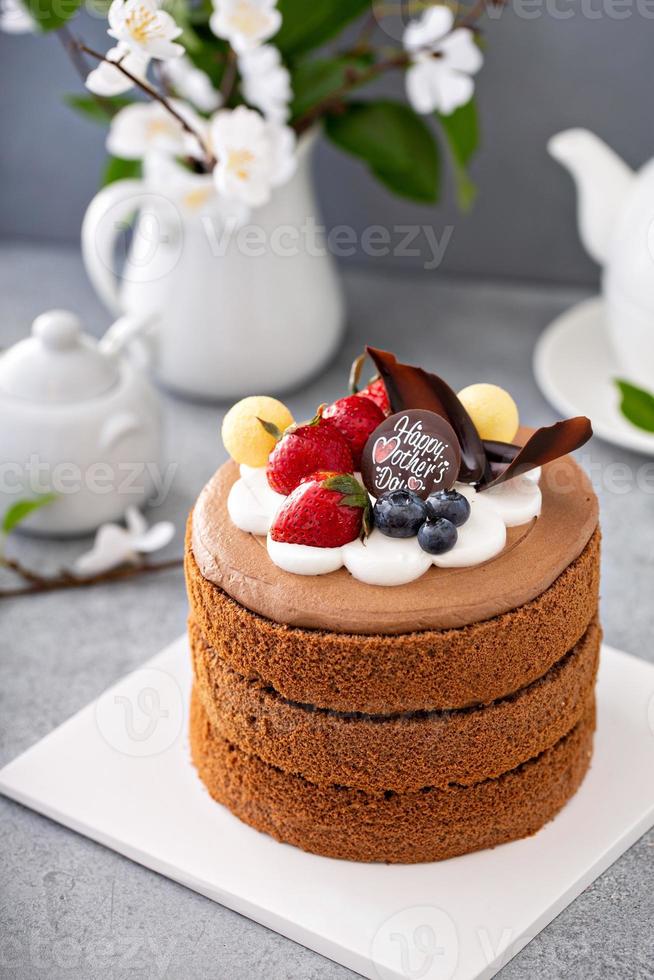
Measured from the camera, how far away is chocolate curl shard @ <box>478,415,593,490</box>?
128 centimetres

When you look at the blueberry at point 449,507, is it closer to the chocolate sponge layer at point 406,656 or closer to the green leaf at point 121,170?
the chocolate sponge layer at point 406,656

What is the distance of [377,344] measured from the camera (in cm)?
251

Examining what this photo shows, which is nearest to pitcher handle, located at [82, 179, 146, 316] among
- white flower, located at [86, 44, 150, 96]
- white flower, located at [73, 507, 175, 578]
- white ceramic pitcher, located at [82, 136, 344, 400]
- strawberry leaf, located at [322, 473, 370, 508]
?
white ceramic pitcher, located at [82, 136, 344, 400]

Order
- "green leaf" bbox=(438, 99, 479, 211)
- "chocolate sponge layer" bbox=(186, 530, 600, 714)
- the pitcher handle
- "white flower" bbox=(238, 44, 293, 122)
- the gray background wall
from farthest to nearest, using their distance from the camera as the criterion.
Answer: the gray background wall, "green leaf" bbox=(438, 99, 479, 211), the pitcher handle, "white flower" bbox=(238, 44, 293, 122), "chocolate sponge layer" bbox=(186, 530, 600, 714)

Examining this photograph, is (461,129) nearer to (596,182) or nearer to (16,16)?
(596,182)

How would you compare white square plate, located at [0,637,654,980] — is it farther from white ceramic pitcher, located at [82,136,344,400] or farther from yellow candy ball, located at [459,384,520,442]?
white ceramic pitcher, located at [82,136,344,400]

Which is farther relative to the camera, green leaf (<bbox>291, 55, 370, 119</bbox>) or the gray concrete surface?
green leaf (<bbox>291, 55, 370, 119</bbox>)

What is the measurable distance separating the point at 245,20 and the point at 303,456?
2.78ft

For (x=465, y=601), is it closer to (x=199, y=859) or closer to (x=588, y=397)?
(x=199, y=859)

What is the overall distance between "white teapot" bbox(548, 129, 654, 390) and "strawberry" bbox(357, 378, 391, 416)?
2.50ft

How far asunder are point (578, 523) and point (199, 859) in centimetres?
56

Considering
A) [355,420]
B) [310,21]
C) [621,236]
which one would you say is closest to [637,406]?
[621,236]

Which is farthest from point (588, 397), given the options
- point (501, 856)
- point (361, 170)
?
point (501, 856)

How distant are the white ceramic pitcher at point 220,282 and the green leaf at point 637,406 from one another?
0.66 meters
